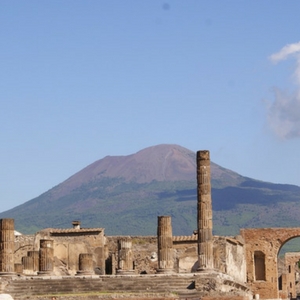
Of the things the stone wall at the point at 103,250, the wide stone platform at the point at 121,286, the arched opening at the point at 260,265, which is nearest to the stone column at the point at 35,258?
the stone wall at the point at 103,250

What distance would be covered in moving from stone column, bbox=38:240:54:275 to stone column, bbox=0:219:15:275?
1412 mm

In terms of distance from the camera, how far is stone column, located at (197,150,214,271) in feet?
159

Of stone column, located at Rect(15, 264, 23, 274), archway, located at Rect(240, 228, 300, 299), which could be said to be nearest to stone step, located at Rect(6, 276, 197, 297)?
stone column, located at Rect(15, 264, 23, 274)

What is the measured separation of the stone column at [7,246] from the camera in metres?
48.6

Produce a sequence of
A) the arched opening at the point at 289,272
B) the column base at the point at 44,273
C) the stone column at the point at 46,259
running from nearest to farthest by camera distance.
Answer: the column base at the point at 44,273
the stone column at the point at 46,259
the arched opening at the point at 289,272

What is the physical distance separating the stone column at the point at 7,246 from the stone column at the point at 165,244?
614cm

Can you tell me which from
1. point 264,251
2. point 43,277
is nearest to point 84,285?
point 43,277

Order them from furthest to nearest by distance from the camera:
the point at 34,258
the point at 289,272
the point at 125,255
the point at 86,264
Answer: the point at 289,272 → the point at 125,255 → the point at 34,258 → the point at 86,264

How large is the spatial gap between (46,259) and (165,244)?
505cm

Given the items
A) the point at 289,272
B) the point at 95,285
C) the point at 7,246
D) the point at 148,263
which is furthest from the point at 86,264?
the point at 289,272

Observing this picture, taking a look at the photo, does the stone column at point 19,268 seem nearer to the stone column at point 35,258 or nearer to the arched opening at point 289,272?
the stone column at point 35,258

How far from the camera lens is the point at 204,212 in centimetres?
4878

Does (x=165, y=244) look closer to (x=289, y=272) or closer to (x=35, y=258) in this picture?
(x=35, y=258)

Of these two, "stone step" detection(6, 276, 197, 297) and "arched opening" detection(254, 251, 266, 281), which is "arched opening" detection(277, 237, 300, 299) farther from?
"stone step" detection(6, 276, 197, 297)
